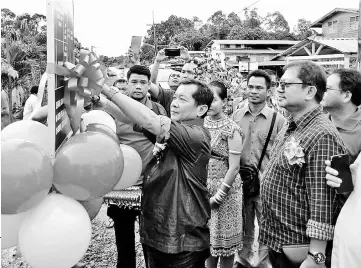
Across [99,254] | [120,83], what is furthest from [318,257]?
[120,83]

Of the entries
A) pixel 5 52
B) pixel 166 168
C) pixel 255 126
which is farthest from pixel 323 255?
pixel 5 52

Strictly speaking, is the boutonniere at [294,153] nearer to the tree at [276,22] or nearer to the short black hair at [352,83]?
the short black hair at [352,83]

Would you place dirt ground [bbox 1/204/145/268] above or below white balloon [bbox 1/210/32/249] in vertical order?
below

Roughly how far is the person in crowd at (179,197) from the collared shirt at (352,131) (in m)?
1.07

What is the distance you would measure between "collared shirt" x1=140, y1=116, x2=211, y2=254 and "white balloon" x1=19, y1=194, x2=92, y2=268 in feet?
2.21

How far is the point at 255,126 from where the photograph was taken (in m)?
3.63

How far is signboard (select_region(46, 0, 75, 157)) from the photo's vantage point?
1548 millimetres

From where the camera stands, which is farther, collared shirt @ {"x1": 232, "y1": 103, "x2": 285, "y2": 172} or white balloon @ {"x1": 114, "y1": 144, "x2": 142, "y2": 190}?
collared shirt @ {"x1": 232, "y1": 103, "x2": 285, "y2": 172}

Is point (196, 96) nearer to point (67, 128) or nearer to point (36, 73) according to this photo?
point (67, 128)

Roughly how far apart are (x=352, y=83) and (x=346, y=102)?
0.45ft

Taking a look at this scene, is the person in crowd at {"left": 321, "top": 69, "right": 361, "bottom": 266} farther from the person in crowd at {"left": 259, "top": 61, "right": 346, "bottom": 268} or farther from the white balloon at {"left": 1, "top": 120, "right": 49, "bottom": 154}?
the white balloon at {"left": 1, "top": 120, "right": 49, "bottom": 154}

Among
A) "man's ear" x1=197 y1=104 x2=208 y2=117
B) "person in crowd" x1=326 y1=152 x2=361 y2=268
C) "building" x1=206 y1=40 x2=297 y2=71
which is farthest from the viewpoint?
"building" x1=206 y1=40 x2=297 y2=71

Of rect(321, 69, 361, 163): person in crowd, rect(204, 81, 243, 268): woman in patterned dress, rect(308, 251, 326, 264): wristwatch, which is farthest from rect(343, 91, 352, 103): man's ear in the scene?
rect(308, 251, 326, 264): wristwatch

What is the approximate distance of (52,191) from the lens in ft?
5.75
